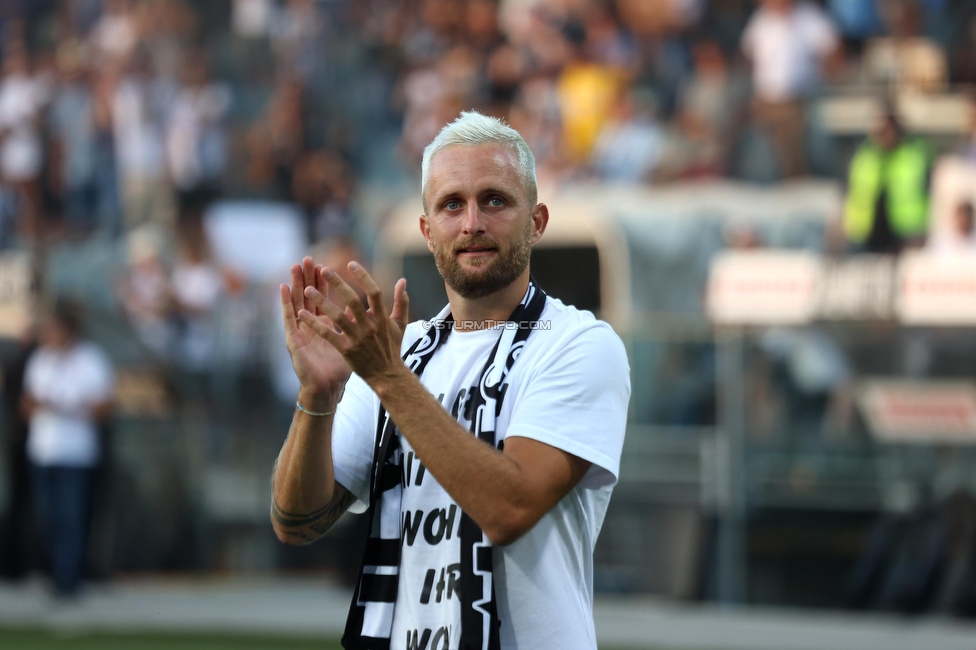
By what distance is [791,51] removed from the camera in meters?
11.8

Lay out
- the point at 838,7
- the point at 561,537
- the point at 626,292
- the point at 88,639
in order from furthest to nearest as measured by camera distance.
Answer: the point at 838,7 → the point at 626,292 → the point at 88,639 → the point at 561,537

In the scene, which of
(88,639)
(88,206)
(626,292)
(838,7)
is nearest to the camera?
(88,639)

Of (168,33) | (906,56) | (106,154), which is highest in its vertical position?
(168,33)

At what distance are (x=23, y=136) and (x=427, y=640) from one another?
546 inches

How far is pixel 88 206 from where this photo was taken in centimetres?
1453

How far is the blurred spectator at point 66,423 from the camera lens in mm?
10531

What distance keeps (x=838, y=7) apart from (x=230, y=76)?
23.0 ft

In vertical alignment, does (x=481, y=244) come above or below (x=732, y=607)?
above

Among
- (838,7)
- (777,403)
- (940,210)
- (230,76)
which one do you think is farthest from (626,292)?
(230,76)

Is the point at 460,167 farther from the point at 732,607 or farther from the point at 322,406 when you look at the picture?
the point at 732,607

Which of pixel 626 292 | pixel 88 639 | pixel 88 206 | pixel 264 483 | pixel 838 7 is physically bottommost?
pixel 88 639

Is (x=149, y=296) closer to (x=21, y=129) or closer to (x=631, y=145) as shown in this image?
(x=21, y=129)

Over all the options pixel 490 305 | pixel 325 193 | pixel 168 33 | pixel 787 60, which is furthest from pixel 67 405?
pixel 490 305

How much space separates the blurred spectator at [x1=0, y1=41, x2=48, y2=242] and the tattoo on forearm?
40.7 ft
